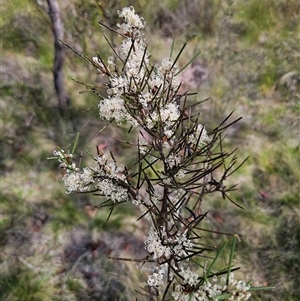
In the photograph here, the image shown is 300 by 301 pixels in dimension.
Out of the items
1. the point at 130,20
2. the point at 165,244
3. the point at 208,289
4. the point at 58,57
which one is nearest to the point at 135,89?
the point at 130,20

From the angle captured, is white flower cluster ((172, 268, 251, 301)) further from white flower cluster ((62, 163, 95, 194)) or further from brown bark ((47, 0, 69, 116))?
brown bark ((47, 0, 69, 116))

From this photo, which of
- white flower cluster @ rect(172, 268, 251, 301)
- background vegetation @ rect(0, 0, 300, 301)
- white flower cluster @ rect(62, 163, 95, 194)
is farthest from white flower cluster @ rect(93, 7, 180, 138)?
background vegetation @ rect(0, 0, 300, 301)

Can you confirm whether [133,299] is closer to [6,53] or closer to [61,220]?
[61,220]

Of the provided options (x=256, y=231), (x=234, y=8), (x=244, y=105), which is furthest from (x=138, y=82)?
(x=234, y=8)

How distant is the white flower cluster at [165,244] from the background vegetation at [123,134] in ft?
3.78

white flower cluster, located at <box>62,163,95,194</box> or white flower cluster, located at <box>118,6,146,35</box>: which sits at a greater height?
white flower cluster, located at <box>118,6,146,35</box>

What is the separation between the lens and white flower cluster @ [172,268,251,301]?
0.98 m

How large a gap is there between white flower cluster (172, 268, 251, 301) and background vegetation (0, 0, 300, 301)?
126 centimetres

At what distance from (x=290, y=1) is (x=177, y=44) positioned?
118cm

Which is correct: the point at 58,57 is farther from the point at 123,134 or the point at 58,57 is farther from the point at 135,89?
the point at 135,89

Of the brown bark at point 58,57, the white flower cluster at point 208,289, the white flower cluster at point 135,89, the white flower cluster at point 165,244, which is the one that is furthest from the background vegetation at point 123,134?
the white flower cluster at point 135,89

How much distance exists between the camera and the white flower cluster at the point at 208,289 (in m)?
0.98

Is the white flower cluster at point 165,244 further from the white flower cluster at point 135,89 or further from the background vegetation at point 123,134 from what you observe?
the background vegetation at point 123,134

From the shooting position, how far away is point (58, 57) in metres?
2.51
